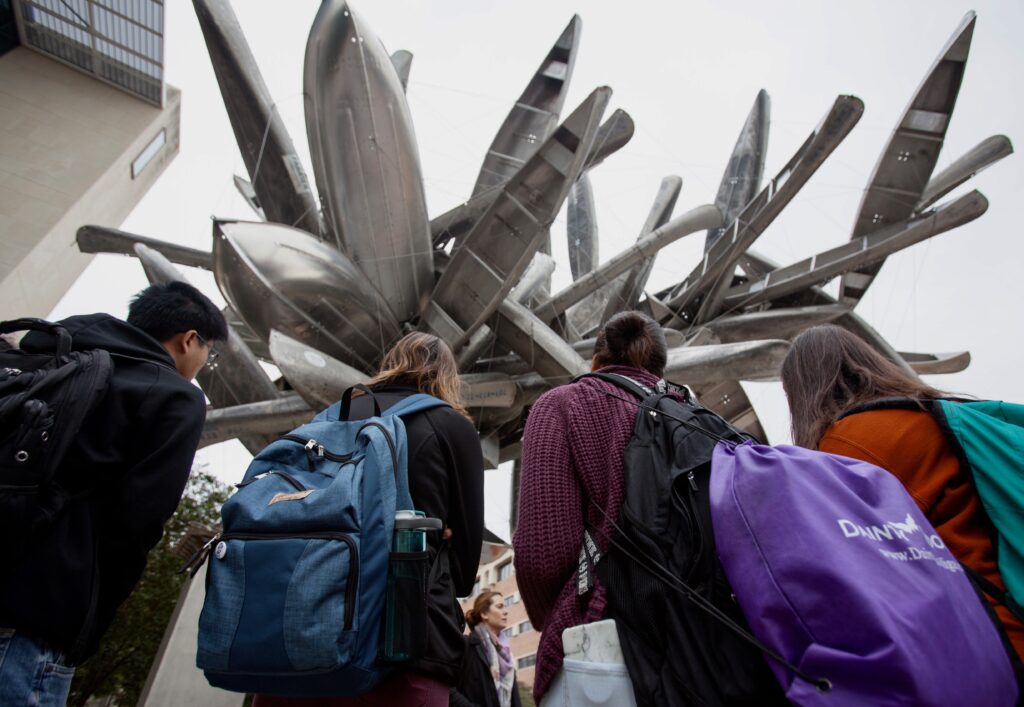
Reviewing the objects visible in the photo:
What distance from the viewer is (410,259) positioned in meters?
6.46

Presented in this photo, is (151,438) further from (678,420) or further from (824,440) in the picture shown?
(824,440)

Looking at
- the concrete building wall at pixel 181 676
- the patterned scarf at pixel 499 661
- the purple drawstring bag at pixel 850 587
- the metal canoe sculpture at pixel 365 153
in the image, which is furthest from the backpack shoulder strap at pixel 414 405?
the metal canoe sculpture at pixel 365 153

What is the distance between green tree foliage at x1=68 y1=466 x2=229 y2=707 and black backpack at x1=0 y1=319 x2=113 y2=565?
6.01 m

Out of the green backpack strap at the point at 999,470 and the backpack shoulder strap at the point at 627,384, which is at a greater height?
the green backpack strap at the point at 999,470

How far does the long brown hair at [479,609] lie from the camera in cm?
476

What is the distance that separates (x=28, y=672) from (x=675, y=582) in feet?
4.62

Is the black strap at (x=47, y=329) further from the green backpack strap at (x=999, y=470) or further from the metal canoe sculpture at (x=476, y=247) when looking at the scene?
the metal canoe sculpture at (x=476, y=247)

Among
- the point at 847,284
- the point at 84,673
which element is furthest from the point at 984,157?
the point at 84,673

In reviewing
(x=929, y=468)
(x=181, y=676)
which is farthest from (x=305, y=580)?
(x=181, y=676)

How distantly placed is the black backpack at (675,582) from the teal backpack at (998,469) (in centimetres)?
46

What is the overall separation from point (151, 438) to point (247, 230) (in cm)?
389

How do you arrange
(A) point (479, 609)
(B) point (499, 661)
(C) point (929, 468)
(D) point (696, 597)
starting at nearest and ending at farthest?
(D) point (696, 597) < (C) point (929, 468) < (B) point (499, 661) < (A) point (479, 609)

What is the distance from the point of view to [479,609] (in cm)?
488

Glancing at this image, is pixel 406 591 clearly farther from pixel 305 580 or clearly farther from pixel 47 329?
pixel 47 329
